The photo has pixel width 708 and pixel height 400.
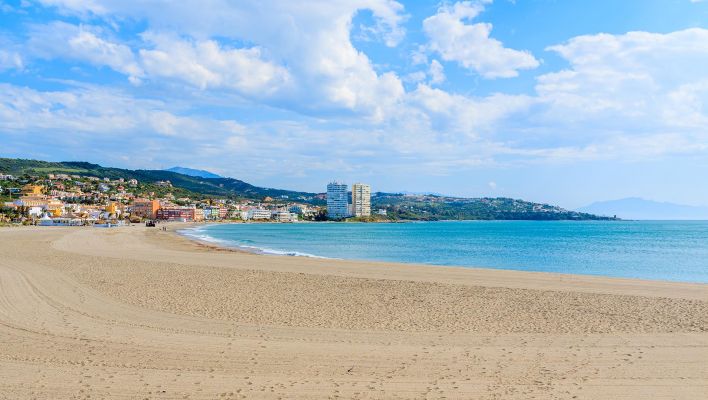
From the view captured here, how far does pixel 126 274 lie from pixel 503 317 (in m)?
13.7

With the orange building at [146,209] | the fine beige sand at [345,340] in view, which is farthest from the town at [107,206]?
the fine beige sand at [345,340]

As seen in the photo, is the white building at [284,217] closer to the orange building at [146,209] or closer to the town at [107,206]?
the town at [107,206]

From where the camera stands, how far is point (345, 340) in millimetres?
8930

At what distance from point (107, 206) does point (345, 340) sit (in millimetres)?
141262

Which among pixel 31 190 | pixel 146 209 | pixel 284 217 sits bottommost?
pixel 284 217

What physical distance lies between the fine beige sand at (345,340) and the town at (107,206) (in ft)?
270

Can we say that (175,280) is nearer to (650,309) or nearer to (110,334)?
(110,334)

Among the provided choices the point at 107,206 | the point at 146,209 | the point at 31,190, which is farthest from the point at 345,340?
the point at 31,190

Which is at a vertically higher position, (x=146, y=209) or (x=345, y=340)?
(x=146, y=209)

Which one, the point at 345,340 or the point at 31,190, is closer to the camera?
the point at 345,340

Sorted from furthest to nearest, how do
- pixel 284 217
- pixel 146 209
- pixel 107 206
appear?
pixel 284 217, pixel 146 209, pixel 107 206

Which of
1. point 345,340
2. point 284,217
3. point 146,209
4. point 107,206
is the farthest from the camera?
point 284,217

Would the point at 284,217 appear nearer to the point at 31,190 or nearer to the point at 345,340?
the point at 31,190

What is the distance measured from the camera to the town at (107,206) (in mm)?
102069
